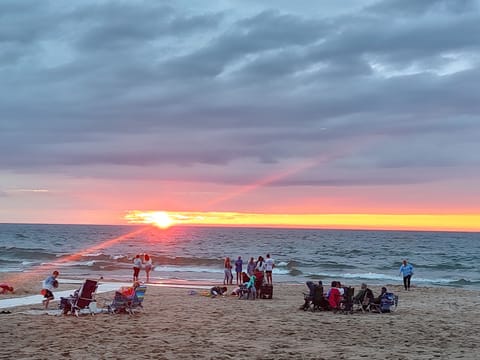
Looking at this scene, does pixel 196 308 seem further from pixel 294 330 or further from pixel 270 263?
Answer: pixel 270 263

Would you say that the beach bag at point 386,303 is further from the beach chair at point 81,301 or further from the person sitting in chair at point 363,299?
the beach chair at point 81,301

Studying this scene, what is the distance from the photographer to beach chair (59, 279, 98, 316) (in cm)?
1435

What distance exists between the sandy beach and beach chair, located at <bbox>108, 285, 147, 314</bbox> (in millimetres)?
363

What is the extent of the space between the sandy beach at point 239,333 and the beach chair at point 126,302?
36 cm

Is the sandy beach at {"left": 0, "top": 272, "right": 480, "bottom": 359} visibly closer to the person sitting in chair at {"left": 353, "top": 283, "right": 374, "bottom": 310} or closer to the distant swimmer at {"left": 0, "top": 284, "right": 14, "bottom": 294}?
the person sitting in chair at {"left": 353, "top": 283, "right": 374, "bottom": 310}

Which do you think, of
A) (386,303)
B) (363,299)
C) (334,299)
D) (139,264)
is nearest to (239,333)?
(334,299)

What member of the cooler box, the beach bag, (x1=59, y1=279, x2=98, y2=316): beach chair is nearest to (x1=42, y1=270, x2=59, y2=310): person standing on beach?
(x1=59, y1=279, x2=98, y2=316): beach chair

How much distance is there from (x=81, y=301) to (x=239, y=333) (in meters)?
4.85

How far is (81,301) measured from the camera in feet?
47.5

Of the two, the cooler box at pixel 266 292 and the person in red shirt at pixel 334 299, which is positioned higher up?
the person in red shirt at pixel 334 299

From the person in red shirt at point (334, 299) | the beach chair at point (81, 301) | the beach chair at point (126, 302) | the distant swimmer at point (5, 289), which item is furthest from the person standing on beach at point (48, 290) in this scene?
the person in red shirt at point (334, 299)

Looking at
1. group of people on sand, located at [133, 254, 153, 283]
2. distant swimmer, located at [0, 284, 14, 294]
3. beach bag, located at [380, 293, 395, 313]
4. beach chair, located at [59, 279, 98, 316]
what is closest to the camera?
beach chair, located at [59, 279, 98, 316]

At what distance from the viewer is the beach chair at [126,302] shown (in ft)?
48.8

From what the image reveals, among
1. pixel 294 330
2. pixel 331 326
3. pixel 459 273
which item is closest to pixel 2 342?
pixel 294 330
